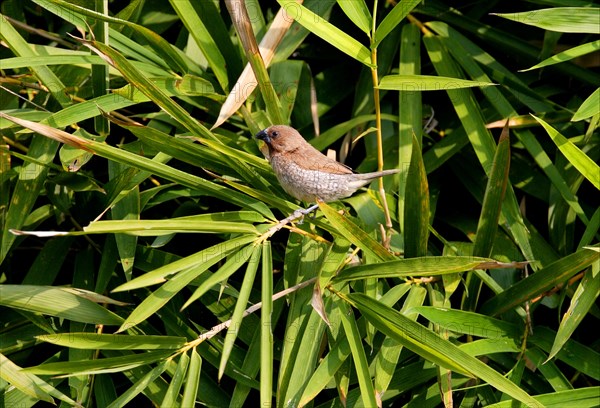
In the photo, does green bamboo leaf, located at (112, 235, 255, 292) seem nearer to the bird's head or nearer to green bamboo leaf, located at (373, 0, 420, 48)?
the bird's head

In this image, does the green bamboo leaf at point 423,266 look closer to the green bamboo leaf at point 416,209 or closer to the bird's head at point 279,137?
the green bamboo leaf at point 416,209

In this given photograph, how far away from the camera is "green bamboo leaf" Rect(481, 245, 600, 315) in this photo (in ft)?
7.50

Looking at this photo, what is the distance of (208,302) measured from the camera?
2660 mm

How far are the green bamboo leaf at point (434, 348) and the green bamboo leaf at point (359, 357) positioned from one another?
7cm

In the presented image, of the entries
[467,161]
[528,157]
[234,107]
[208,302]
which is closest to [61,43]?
[234,107]

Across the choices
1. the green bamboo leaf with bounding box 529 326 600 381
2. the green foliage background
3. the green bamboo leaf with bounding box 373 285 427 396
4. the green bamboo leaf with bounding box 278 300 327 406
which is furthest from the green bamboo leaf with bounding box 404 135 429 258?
the green bamboo leaf with bounding box 529 326 600 381

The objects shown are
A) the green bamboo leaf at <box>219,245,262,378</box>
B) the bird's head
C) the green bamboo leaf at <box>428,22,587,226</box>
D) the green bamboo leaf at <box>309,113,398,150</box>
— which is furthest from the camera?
the green bamboo leaf at <box>309,113,398,150</box>

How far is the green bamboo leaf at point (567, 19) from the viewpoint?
2449 mm

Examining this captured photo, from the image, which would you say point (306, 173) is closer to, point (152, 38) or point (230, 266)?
point (230, 266)

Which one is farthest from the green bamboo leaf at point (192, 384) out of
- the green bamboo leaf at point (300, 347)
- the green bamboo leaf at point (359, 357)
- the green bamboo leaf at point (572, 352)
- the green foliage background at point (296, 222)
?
the green bamboo leaf at point (572, 352)

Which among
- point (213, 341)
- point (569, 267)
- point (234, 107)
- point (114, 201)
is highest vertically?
point (234, 107)

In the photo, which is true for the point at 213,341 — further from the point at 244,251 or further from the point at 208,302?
the point at 244,251

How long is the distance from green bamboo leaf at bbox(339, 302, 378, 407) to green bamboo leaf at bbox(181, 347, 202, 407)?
40 centimetres

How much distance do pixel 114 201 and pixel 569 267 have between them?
130 centimetres
